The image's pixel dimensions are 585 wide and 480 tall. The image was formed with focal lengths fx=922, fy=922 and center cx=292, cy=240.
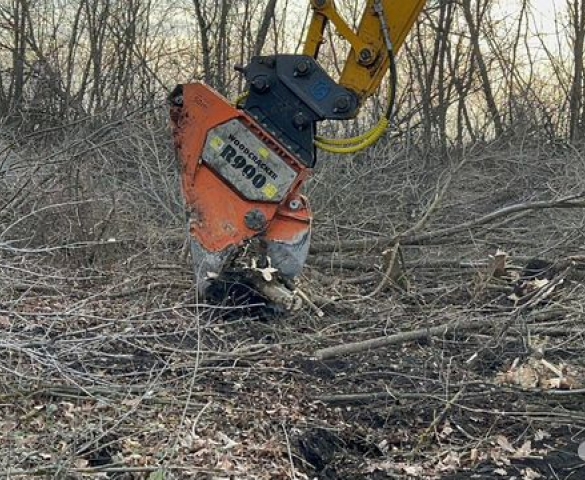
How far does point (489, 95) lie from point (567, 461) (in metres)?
10.3

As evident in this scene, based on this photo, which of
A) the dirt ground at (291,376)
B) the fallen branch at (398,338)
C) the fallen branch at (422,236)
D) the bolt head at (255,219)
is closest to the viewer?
the dirt ground at (291,376)

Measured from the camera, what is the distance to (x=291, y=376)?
4715mm

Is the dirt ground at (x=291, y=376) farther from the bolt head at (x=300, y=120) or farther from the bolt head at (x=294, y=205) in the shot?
the bolt head at (x=300, y=120)

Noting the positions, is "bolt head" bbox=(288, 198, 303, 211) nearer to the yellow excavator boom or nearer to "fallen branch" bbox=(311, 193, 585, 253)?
the yellow excavator boom

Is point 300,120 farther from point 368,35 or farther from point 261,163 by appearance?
point 368,35

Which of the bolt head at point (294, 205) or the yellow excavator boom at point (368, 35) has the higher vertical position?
the yellow excavator boom at point (368, 35)

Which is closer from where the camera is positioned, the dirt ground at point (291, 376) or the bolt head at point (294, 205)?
the dirt ground at point (291, 376)

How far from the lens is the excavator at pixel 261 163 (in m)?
5.47

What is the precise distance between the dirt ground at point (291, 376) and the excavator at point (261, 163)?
0.81ft

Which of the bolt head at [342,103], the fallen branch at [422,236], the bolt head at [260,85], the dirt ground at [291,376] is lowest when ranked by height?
the dirt ground at [291,376]

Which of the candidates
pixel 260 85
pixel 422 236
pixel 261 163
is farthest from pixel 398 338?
pixel 422 236

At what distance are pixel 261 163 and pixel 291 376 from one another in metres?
1.39

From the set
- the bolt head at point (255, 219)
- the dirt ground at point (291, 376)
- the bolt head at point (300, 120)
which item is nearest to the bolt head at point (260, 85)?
the bolt head at point (300, 120)

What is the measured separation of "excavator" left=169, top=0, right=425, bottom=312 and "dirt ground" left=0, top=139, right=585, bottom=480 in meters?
0.25
